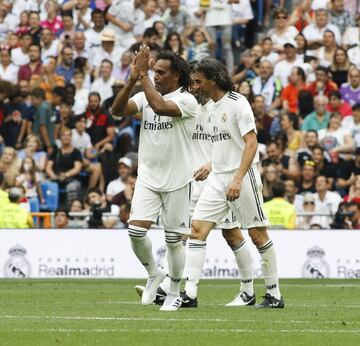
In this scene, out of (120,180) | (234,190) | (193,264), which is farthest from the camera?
(120,180)

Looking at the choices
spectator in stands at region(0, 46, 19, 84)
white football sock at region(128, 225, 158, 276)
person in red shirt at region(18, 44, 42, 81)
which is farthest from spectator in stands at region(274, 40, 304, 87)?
white football sock at region(128, 225, 158, 276)

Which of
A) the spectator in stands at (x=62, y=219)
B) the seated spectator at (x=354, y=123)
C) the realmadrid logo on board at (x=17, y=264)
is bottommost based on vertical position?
the realmadrid logo on board at (x=17, y=264)

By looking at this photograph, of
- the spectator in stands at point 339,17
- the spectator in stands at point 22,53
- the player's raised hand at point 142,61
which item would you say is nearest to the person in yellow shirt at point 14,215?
the spectator in stands at point 22,53

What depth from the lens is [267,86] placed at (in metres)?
25.1

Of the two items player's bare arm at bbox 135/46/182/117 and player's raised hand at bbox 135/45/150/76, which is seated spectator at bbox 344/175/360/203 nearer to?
player's bare arm at bbox 135/46/182/117

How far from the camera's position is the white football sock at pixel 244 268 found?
13.6 meters

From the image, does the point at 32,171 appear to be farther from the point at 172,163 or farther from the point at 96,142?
the point at 172,163

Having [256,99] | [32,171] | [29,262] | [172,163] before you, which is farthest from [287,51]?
[172,163]

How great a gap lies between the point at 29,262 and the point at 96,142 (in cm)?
466

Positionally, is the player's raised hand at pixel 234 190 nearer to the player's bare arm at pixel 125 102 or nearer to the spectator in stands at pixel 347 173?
the player's bare arm at pixel 125 102

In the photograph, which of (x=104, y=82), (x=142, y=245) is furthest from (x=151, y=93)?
(x=104, y=82)

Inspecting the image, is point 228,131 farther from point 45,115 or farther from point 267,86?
point 45,115

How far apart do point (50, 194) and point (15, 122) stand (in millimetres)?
2370

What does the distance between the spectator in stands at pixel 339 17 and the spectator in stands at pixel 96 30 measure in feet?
15.7
